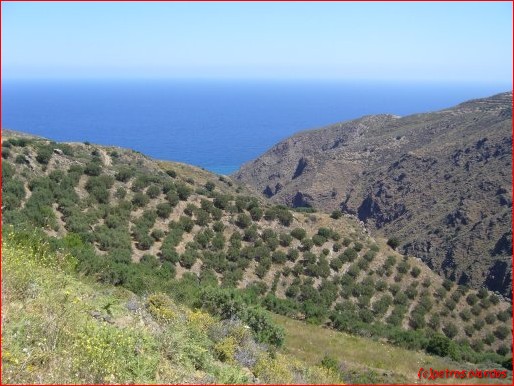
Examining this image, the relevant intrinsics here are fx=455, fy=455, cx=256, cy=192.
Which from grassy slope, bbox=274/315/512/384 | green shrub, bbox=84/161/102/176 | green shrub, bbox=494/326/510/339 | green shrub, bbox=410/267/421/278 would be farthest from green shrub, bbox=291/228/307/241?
green shrub, bbox=84/161/102/176

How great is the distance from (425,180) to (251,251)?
4427 centimetres

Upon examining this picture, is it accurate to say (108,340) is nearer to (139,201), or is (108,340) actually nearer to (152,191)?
(139,201)

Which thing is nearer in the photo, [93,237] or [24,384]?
[24,384]

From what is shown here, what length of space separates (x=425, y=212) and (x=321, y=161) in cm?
2609

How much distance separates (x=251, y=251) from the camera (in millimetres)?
22891

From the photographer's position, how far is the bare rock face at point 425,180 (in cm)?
4366

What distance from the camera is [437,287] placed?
80.6 feet

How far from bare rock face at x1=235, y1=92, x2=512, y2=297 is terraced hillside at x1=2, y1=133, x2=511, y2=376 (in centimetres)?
1795

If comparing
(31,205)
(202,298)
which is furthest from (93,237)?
(202,298)

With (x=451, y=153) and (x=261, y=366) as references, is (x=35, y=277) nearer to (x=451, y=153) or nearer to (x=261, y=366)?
(x=261, y=366)

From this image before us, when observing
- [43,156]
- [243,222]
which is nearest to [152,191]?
[243,222]

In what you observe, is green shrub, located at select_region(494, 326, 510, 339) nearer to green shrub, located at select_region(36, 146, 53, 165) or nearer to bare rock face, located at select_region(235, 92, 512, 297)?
bare rock face, located at select_region(235, 92, 512, 297)

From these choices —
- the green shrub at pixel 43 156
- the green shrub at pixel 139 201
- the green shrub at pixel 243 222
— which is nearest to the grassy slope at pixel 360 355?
the green shrub at pixel 243 222

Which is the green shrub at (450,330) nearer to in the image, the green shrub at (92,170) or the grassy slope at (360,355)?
the grassy slope at (360,355)
